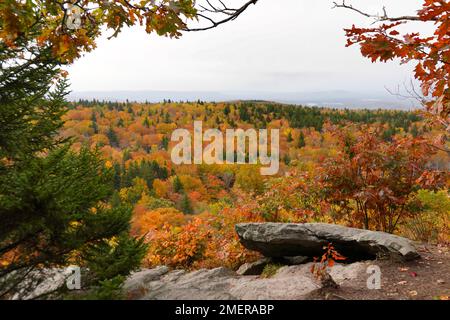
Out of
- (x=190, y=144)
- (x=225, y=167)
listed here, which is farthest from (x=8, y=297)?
(x=190, y=144)

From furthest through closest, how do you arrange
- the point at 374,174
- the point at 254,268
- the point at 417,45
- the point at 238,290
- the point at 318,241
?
the point at 374,174
the point at 254,268
the point at 318,241
the point at 238,290
the point at 417,45

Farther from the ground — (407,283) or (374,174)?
(374,174)

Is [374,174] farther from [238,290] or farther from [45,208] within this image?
[45,208]

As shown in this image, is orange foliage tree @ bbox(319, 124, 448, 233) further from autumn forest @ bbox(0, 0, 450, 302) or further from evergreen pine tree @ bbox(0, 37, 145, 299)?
evergreen pine tree @ bbox(0, 37, 145, 299)

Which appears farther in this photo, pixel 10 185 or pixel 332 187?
pixel 332 187

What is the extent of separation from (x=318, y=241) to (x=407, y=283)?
66.8 inches

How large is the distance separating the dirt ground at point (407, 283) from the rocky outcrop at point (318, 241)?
0.24 m

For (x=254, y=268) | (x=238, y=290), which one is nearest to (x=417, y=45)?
(x=238, y=290)

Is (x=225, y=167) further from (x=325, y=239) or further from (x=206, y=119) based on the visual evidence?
(x=325, y=239)

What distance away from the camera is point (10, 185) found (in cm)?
404

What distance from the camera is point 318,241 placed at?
6512 mm

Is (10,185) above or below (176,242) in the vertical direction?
above
